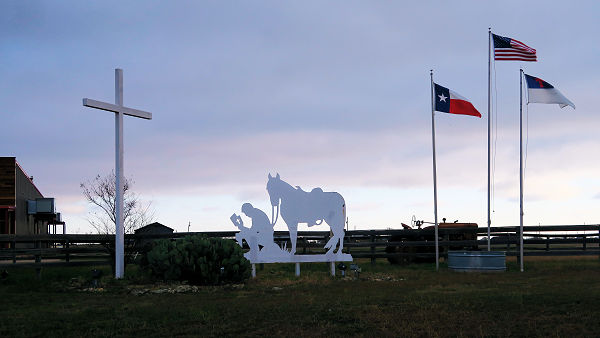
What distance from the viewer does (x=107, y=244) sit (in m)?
22.2

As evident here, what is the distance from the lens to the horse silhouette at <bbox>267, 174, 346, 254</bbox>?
20.4 m

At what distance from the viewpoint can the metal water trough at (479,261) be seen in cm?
2248

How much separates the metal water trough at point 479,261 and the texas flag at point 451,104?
5059 mm

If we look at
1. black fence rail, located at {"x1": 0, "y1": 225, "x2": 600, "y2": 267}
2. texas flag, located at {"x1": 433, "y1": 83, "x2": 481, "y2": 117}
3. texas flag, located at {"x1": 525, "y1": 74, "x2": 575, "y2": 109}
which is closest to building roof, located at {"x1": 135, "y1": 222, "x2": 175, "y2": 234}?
black fence rail, located at {"x1": 0, "y1": 225, "x2": 600, "y2": 267}

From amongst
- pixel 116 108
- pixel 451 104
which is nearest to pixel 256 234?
pixel 116 108

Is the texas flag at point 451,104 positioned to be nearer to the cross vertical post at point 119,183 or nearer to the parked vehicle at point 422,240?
the parked vehicle at point 422,240

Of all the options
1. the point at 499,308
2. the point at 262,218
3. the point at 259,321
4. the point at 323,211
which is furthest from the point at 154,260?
the point at 499,308

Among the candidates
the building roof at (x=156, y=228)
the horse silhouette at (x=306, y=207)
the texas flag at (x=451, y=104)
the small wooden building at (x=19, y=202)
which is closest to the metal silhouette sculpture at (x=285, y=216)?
the horse silhouette at (x=306, y=207)

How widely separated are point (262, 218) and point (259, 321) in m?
9.50

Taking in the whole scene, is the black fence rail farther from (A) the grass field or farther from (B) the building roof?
(B) the building roof

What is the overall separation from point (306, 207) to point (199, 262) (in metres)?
4.48

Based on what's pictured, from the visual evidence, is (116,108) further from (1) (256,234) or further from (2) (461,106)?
(2) (461,106)

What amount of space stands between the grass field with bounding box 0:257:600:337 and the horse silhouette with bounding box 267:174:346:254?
192 cm

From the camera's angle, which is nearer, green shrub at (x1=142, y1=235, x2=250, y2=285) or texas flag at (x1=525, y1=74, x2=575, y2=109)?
green shrub at (x1=142, y1=235, x2=250, y2=285)
